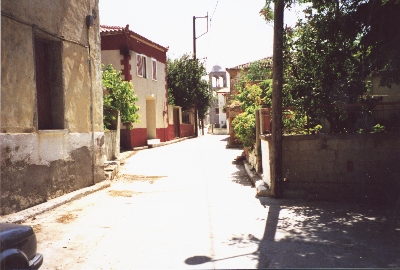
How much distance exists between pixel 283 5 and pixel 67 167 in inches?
237

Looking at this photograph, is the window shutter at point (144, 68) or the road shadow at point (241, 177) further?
the window shutter at point (144, 68)

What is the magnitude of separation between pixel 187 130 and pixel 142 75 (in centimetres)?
1156

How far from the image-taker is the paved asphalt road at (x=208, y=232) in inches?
161

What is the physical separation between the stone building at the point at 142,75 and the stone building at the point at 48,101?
9150mm

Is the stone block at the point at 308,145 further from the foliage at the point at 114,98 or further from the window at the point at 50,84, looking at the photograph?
the foliage at the point at 114,98

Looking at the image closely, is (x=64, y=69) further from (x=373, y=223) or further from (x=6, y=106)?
(x=373, y=223)

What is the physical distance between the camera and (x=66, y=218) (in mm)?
6035

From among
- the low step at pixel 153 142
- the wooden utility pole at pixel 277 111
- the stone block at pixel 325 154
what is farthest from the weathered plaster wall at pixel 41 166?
the low step at pixel 153 142

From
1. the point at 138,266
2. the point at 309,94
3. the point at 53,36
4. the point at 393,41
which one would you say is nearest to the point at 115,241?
the point at 138,266

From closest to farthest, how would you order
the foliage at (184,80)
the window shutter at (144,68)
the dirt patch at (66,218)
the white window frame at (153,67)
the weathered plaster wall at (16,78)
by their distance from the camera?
1. the weathered plaster wall at (16,78)
2. the dirt patch at (66,218)
3. the window shutter at (144,68)
4. the white window frame at (153,67)
5. the foliage at (184,80)

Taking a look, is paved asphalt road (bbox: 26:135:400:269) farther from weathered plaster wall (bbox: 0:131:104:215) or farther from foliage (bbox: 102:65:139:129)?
foliage (bbox: 102:65:139:129)

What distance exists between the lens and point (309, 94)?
25.2ft

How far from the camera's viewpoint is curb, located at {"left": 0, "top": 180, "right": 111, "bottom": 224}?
5590mm

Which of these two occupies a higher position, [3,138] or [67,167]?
Result: [3,138]
